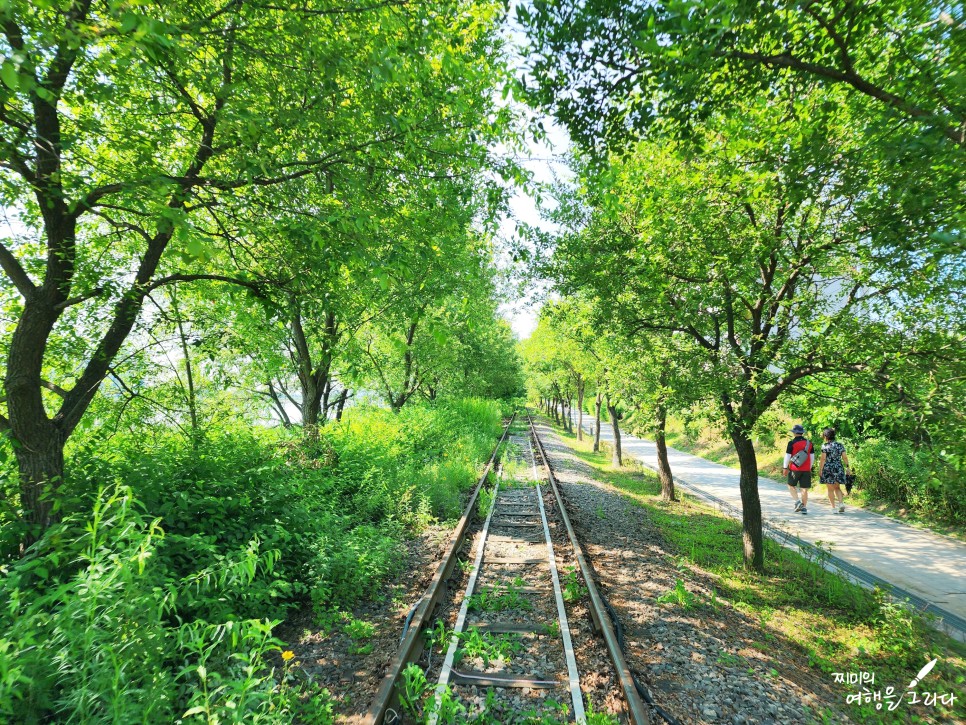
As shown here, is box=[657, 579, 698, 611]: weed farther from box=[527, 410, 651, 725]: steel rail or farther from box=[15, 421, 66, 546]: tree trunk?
box=[15, 421, 66, 546]: tree trunk

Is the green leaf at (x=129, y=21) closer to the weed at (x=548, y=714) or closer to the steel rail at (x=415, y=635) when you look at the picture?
the steel rail at (x=415, y=635)

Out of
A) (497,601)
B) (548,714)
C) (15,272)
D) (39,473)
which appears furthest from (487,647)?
(15,272)

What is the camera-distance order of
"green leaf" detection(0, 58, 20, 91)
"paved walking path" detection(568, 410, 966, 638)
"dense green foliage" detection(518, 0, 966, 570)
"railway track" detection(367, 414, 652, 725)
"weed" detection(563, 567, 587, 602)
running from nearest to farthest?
1. "green leaf" detection(0, 58, 20, 91)
2. "dense green foliage" detection(518, 0, 966, 570)
3. "railway track" detection(367, 414, 652, 725)
4. "weed" detection(563, 567, 587, 602)
5. "paved walking path" detection(568, 410, 966, 638)

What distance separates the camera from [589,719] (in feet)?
12.0

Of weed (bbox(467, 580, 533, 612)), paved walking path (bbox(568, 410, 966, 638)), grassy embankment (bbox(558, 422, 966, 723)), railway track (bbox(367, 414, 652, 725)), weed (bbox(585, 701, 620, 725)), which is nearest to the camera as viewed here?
weed (bbox(585, 701, 620, 725))

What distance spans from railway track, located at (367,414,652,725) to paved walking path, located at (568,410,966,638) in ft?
16.0

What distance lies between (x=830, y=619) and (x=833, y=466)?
698 cm

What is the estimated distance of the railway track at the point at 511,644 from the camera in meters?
3.84

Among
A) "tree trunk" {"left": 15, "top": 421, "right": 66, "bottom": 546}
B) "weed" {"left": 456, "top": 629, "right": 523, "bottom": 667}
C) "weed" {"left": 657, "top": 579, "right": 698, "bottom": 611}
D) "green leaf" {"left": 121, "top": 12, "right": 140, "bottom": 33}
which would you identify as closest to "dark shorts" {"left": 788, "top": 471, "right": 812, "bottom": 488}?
"weed" {"left": 657, "top": 579, "right": 698, "bottom": 611}

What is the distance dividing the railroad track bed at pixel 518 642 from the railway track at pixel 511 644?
12mm

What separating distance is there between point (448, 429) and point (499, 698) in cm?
1304

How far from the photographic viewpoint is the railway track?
3.84 metres

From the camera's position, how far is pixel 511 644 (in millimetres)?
4887

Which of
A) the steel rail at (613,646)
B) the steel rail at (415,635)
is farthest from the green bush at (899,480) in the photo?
the steel rail at (415,635)
